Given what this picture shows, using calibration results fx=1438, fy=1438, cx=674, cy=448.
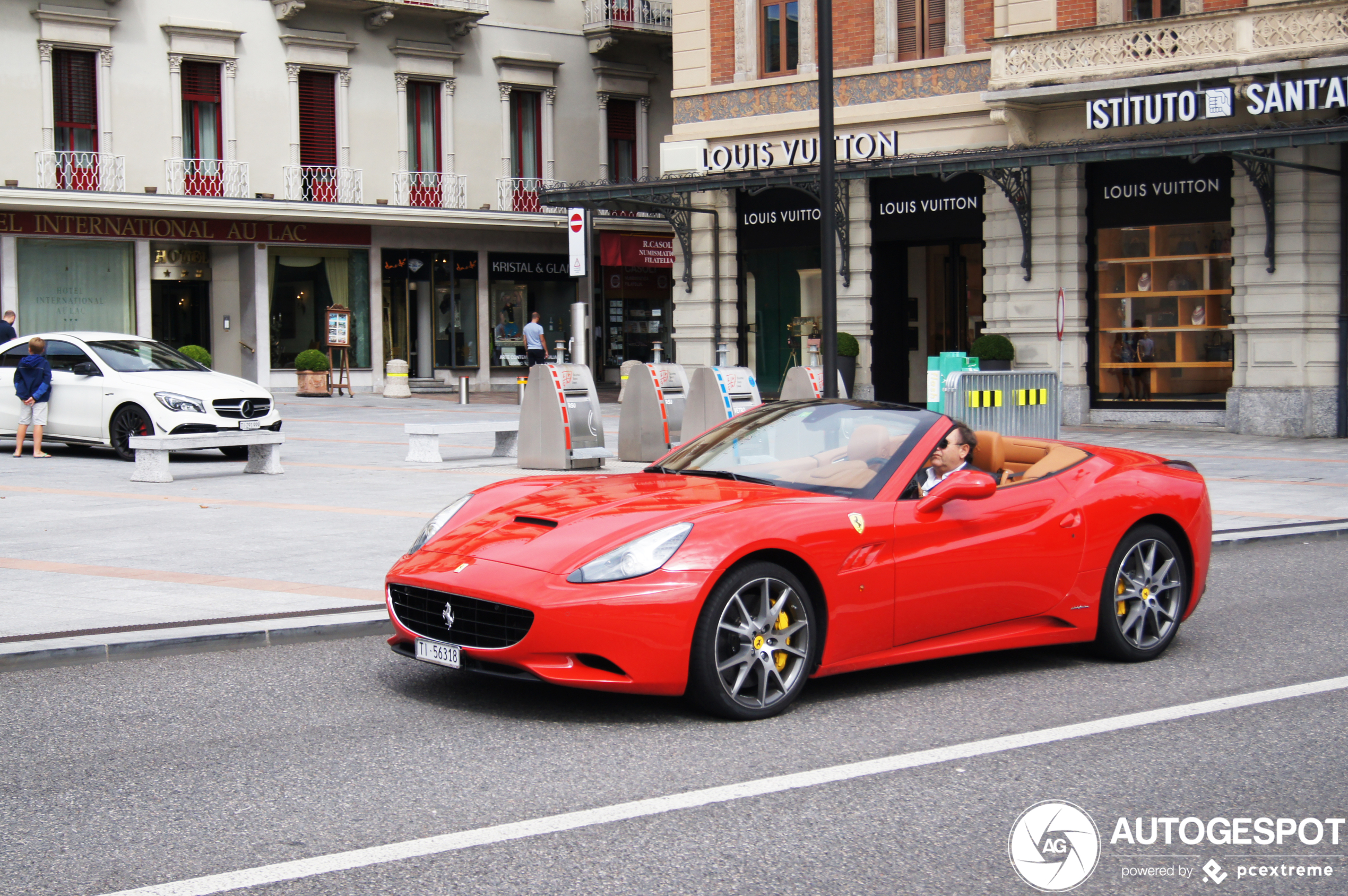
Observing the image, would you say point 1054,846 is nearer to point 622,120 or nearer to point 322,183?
point 322,183

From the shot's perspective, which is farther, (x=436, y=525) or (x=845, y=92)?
(x=845, y=92)

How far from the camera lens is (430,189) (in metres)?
36.2

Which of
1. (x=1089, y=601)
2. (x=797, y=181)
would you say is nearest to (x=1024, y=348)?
(x=797, y=181)

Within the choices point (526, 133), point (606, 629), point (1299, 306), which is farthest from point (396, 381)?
point (606, 629)

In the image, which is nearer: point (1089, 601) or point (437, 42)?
point (1089, 601)

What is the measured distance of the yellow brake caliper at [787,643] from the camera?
19.4 feet

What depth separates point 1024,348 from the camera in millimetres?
24578

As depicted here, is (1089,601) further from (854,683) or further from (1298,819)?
(1298,819)

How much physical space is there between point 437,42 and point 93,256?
32.9 feet

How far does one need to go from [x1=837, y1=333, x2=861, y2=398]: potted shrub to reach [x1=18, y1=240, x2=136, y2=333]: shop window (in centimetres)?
1675

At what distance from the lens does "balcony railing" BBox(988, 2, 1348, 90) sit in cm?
2053

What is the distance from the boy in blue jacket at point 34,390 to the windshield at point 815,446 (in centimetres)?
1246

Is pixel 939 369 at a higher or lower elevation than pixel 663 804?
higher

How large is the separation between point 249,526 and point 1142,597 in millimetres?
7292
